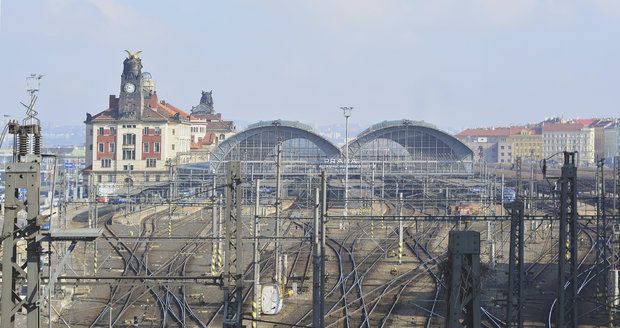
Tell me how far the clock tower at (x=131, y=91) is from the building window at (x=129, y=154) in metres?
1.88

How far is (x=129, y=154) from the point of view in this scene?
54.1m

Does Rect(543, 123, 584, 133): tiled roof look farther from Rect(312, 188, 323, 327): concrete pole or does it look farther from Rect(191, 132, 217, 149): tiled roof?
Rect(312, 188, 323, 327): concrete pole

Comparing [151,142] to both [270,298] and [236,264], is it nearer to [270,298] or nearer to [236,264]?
[270,298]

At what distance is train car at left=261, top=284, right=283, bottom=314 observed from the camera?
19.1 meters

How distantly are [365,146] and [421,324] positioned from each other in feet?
130

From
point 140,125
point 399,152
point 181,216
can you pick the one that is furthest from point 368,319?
point 399,152

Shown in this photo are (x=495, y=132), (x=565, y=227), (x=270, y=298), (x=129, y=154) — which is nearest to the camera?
(x=565, y=227)

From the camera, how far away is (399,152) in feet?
204

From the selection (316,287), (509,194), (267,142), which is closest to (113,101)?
(267,142)

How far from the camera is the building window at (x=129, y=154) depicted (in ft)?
177

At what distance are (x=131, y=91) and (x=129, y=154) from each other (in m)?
3.64

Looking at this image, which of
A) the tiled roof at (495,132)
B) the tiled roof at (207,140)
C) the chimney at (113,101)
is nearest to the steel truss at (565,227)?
the chimney at (113,101)

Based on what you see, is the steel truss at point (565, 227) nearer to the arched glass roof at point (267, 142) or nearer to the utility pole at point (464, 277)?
the utility pole at point (464, 277)

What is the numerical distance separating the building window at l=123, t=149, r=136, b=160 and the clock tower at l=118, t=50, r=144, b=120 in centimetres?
188
